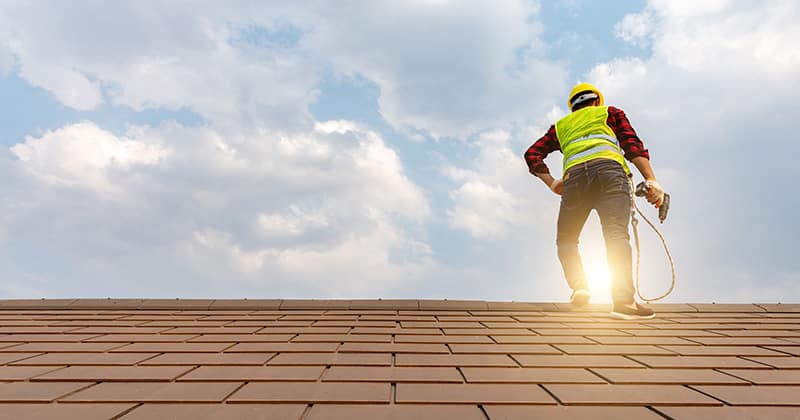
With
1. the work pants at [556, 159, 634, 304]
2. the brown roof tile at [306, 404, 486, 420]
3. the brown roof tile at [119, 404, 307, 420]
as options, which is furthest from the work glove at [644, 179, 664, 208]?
the brown roof tile at [119, 404, 307, 420]

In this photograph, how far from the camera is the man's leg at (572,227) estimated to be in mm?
3342

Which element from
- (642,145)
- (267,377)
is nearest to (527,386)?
(267,377)

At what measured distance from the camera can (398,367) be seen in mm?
1599

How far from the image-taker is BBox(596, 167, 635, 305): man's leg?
9.90ft

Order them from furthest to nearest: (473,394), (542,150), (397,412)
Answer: (542,150) < (473,394) < (397,412)

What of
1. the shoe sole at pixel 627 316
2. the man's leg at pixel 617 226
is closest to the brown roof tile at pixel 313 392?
the shoe sole at pixel 627 316

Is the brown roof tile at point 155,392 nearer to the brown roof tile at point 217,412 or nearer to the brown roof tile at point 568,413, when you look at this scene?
the brown roof tile at point 217,412

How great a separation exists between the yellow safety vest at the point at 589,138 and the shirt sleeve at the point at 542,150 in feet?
0.87

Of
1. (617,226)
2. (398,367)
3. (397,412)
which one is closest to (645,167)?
(617,226)

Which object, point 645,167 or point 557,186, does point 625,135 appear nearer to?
point 645,167

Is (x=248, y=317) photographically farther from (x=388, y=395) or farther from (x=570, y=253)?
(x=570, y=253)

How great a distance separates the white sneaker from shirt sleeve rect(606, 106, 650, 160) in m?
1.05

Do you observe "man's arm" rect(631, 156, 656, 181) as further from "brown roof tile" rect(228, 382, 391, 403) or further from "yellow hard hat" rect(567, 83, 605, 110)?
"brown roof tile" rect(228, 382, 391, 403)

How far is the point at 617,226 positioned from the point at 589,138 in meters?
0.68
